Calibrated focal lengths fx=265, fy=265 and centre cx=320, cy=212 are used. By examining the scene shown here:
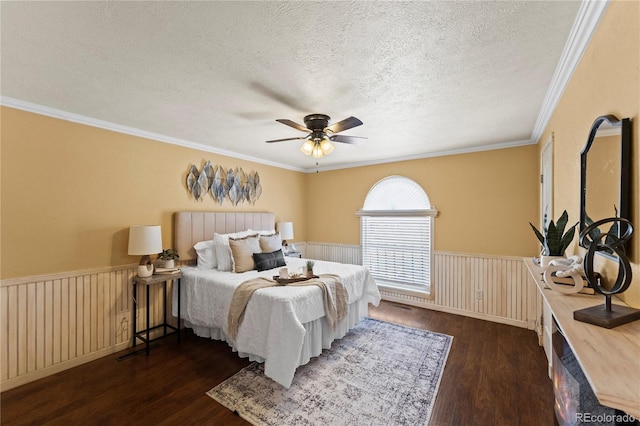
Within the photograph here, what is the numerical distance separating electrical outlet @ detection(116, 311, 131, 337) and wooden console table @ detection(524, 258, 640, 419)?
12.6 ft

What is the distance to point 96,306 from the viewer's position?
285cm

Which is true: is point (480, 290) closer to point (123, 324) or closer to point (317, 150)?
point (317, 150)

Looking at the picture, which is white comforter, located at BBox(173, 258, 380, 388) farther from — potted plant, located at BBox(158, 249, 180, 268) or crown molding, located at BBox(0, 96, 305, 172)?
crown molding, located at BBox(0, 96, 305, 172)

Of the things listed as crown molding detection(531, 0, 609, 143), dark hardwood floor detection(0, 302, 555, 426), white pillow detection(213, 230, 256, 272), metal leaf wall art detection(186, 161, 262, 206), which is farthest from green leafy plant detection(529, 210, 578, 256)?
metal leaf wall art detection(186, 161, 262, 206)

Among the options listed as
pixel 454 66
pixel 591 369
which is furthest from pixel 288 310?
pixel 454 66

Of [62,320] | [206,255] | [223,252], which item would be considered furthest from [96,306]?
[223,252]

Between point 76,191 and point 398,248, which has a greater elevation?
point 76,191

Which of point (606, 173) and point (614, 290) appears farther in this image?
point (606, 173)

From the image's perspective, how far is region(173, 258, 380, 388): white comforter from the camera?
7.53ft

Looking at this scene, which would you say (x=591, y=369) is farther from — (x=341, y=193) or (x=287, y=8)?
(x=341, y=193)

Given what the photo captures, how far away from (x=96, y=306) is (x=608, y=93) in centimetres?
439

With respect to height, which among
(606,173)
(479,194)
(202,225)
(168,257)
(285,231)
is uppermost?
(479,194)

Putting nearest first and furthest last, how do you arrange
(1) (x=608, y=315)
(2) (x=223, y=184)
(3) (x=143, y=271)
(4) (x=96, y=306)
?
(1) (x=608, y=315) < (4) (x=96, y=306) < (3) (x=143, y=271) < (2) (x=223, y=184)

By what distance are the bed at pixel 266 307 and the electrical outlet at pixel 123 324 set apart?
1.68 ft
